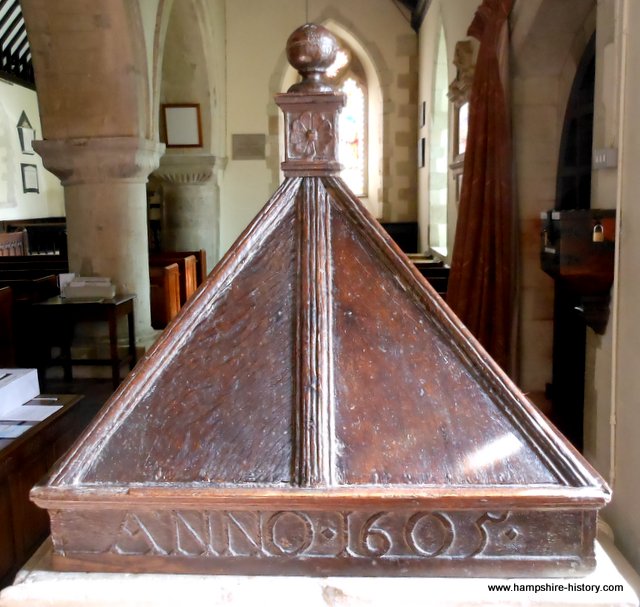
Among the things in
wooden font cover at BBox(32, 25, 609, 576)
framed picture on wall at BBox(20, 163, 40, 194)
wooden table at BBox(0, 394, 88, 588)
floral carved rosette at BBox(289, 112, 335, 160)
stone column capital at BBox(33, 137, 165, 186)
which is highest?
framed picture on wall at BBox(20, 163, 40, 194)

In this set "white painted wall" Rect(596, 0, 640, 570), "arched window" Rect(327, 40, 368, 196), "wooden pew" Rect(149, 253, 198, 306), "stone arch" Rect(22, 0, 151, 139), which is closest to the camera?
"white painted wall" Rect(596, 0, 640, 570)

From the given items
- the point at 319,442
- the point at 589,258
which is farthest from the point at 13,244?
the point at 319,442

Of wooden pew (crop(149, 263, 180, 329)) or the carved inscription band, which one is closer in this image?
the carved inscription band

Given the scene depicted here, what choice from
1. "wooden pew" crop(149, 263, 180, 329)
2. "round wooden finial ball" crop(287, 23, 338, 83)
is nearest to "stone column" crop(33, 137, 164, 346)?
"wooden pew" crop(149, 263, 180, 329)

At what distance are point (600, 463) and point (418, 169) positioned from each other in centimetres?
738

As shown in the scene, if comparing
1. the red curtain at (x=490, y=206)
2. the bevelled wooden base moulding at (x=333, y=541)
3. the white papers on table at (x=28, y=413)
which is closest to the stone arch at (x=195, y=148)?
the red curtain at (x=490, y=206)

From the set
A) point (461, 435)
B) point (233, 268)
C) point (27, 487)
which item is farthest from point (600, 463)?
point (27, 487)

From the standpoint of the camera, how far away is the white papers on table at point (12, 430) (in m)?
2.35

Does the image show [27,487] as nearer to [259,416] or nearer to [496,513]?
[259,416]

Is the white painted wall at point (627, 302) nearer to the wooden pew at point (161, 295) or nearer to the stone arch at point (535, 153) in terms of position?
the stone arch at point (535, 153)

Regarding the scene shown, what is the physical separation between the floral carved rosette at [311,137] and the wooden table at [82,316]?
12.0ft

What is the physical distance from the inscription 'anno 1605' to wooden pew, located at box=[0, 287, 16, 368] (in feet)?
13.0

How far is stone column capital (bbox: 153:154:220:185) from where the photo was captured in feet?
26.9

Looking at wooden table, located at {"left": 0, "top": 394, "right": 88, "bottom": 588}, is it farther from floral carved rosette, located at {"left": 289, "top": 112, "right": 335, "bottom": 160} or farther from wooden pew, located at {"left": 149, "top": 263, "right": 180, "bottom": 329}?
wooden pew, located at {"left": 149, "top": 263, "right": 180, "bottom": 329}
